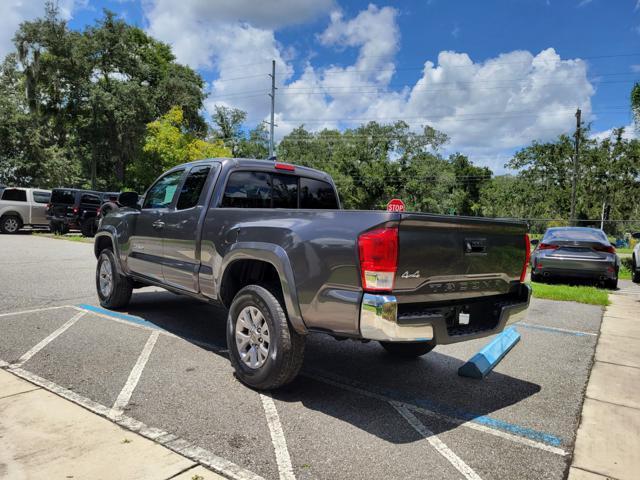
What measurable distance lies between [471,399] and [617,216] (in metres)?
54.5

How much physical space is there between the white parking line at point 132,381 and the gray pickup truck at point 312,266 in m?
0.69

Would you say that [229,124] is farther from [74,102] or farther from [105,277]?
[105,277]

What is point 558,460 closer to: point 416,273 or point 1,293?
point 416,273

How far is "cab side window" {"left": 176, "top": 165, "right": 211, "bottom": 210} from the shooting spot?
4.96 metres

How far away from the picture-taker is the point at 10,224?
67.1ft

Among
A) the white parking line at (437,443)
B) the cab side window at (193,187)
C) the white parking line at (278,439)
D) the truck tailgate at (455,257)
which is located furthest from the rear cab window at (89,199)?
the truck tailgate at (455,257)

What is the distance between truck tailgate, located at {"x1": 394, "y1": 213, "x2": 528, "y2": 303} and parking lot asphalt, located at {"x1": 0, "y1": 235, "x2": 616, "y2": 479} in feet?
3.12

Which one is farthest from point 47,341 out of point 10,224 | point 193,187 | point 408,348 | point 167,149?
point 167,149

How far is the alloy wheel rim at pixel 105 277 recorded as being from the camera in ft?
21.8

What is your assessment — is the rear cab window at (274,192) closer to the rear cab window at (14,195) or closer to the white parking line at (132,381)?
the white parking line at (132,381)

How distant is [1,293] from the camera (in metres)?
7.51

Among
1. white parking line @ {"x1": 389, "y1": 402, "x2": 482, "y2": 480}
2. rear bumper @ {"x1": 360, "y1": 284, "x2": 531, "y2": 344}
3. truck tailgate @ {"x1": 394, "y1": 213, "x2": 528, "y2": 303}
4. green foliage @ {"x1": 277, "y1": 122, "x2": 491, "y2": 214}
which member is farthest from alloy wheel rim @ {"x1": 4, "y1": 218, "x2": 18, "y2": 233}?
green foliage @ {"x1": 277, "y1": 122, "x2": 491, "y2": 214}

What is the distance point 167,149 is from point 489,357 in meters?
31.7

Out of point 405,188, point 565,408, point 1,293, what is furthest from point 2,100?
point 405,188
